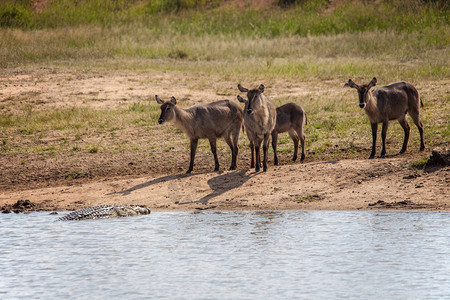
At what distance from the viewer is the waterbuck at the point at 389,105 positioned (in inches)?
558

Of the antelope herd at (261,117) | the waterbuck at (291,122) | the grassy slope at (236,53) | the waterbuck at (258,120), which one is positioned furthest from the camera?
the grassy slope at (236,53)

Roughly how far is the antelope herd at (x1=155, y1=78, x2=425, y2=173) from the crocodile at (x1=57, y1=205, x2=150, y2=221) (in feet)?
7.65

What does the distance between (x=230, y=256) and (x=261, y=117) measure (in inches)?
185

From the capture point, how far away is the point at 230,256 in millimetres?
9414

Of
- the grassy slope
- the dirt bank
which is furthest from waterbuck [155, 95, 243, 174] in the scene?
the grassy slope

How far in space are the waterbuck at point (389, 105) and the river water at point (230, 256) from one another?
134 inches

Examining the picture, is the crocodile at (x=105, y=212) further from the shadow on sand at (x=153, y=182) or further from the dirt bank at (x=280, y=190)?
the shadow on sand at (x=153, y=182)

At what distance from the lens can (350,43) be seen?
2770cm

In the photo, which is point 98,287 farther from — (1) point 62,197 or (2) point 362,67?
(2) point 362,67

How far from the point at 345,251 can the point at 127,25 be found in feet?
83.7

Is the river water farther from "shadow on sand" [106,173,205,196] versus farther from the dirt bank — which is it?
"shadow on sand" [106,173,205,196]

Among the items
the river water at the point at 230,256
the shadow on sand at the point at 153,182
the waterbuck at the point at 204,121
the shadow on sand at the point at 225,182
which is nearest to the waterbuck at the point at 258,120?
the shadow on sand at the point at 225,182

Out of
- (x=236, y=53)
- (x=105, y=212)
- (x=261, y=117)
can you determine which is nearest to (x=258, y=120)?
(x=261, y=117)

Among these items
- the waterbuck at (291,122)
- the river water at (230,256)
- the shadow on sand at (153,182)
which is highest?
the waterbuck at (291,122)
